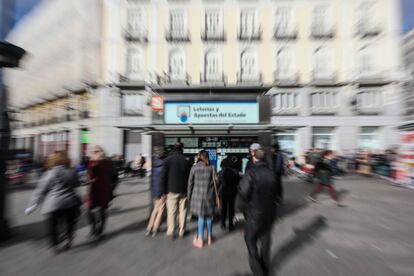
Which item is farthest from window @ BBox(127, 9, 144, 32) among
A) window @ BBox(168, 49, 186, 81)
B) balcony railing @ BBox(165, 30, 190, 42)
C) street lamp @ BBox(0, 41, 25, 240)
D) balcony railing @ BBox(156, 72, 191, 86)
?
street lamp @ BBox(0, 41, 25, 240)

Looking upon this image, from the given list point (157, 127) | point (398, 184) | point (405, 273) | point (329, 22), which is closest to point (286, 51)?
point (329, 22)

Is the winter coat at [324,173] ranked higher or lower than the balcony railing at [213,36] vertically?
lower

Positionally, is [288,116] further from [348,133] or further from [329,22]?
[329,22]

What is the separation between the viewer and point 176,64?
2025 centimetres

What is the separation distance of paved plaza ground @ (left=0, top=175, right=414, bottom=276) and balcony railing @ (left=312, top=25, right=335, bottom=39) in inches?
675

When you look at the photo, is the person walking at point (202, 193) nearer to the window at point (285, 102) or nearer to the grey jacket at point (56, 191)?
the grey jacket at point (56, 191)

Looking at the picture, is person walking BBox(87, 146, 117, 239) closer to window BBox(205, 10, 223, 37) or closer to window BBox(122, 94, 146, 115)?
window BBox(122, 94, 146, 115)

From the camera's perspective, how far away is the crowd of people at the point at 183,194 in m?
3.14

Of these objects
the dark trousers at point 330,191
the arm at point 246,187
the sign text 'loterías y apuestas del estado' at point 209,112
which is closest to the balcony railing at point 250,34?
the sign text 'loterías y apuestas del estado' at point 209,112

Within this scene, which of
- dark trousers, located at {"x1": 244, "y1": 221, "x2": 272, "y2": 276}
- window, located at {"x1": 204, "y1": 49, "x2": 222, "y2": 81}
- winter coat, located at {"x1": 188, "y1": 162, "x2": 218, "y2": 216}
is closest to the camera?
dark trousers, located at {"x1": 244, "y1": 221, "x2": 272, "y2": 276}

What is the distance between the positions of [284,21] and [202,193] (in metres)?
20.2

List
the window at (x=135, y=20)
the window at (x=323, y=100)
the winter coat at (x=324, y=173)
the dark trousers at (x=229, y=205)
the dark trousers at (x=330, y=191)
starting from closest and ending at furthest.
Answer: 1. the dark trousers at (x=229, y=205)
2. the dark trousers at (x=330, y=191)
3. the winter coat at (x=324, y=173)
4. the window at (x=323, y=100)
5. the window at (x=135, y=20)

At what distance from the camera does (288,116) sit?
19.4 m

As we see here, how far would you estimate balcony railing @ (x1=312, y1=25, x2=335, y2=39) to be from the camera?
1984 centimetres
